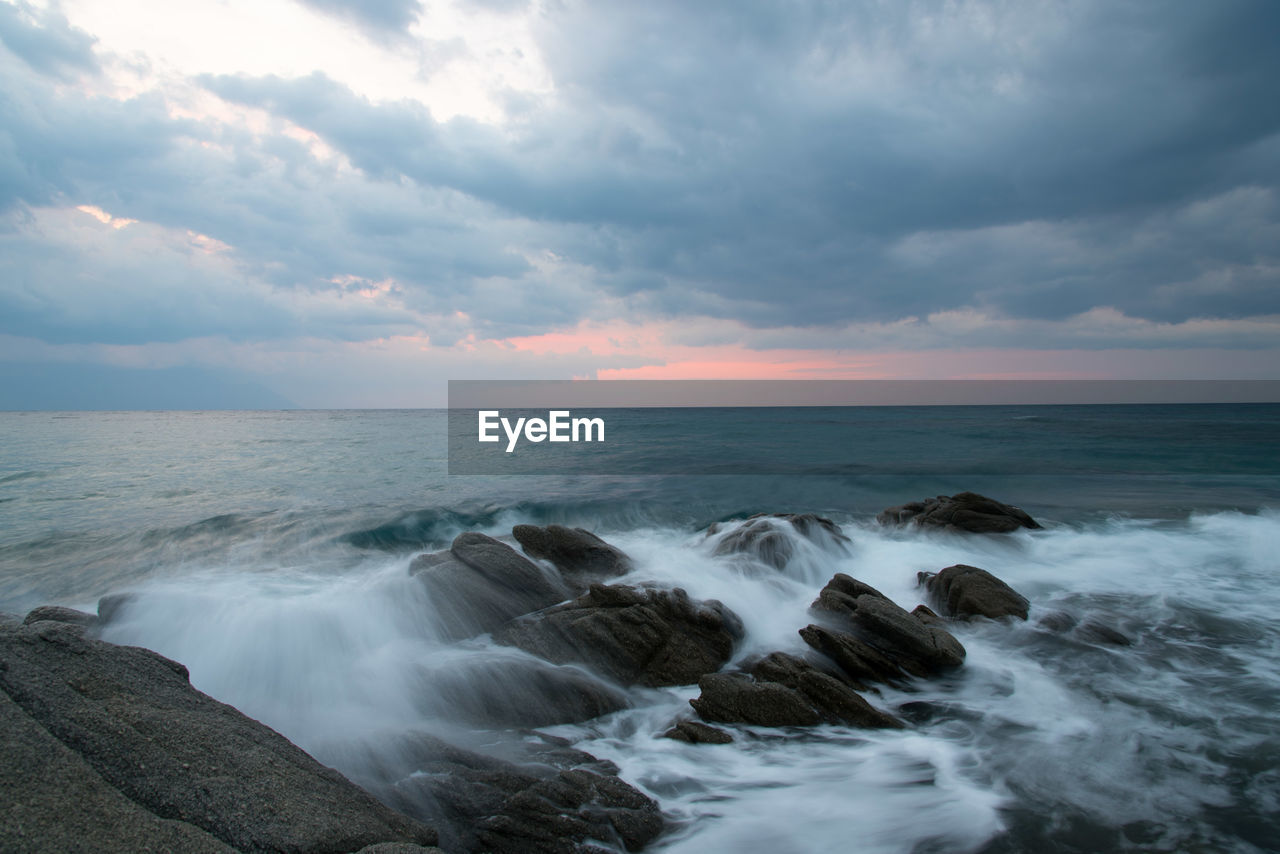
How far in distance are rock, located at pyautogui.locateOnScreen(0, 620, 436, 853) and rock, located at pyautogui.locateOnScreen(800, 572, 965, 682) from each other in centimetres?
574

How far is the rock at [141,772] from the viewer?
2.97 metres

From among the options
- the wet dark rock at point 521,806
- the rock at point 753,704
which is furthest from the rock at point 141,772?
the rock at point 753,704

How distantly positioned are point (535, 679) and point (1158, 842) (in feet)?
20.3

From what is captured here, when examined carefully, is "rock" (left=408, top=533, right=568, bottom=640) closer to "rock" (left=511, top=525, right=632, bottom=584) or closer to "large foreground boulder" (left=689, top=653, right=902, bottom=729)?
"rock" (left=511, top=525, right=632, bottom=584)

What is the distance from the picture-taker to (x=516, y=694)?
7129 mm

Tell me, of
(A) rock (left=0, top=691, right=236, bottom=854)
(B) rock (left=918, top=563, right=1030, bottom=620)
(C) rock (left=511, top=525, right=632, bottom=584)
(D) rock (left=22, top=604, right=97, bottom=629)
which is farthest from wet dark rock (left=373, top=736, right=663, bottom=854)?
(B) rock (left=918, top=563, right=1030, bottom=620)

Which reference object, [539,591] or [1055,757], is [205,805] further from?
[1055,757]

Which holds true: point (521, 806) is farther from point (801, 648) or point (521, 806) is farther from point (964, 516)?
point (964, 516)

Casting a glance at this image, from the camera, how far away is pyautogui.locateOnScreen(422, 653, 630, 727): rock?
689cm

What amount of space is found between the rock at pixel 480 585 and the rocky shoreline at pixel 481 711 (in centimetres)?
3

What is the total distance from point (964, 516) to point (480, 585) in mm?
12772
